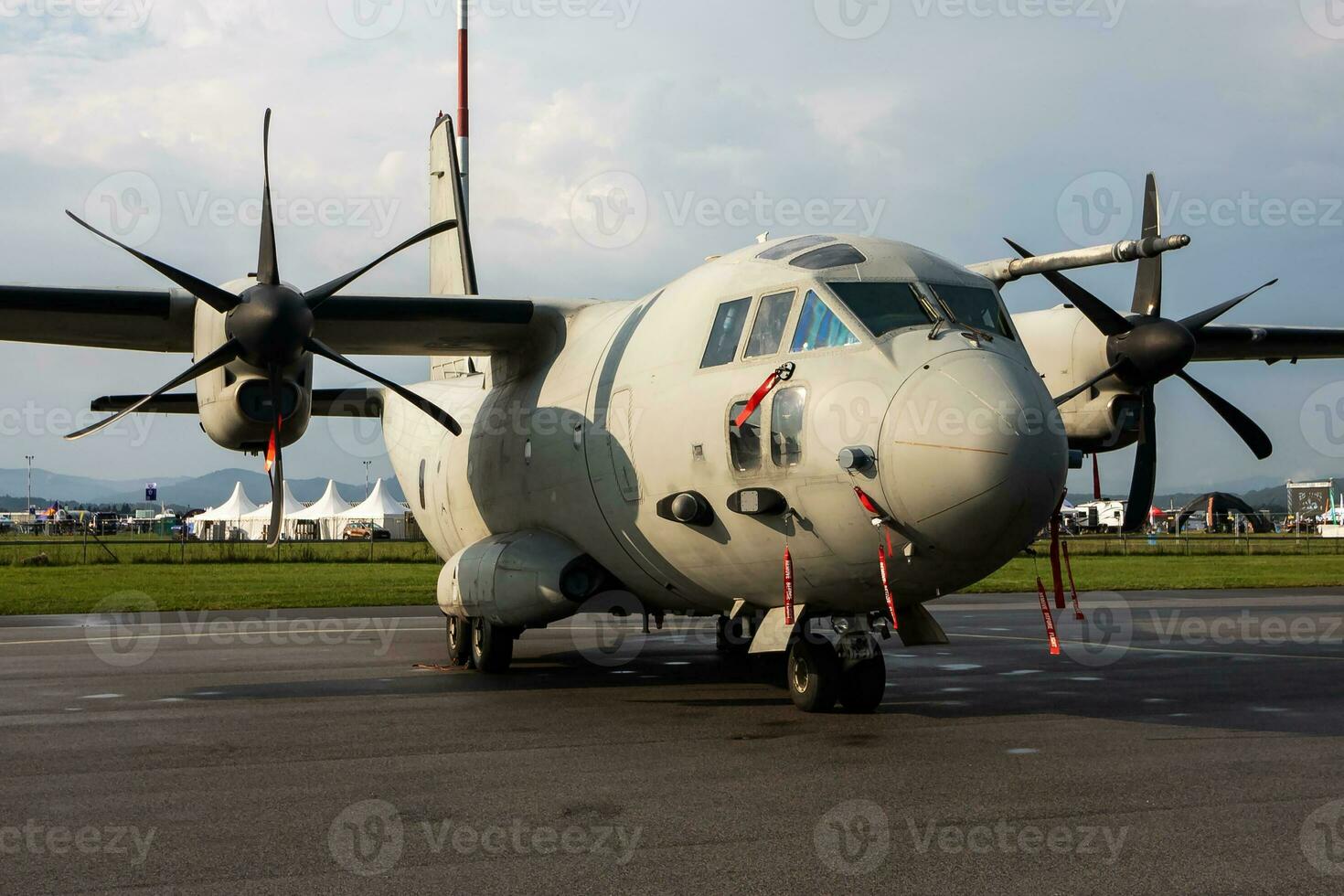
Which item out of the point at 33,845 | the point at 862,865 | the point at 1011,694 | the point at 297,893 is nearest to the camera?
the point at 297,893

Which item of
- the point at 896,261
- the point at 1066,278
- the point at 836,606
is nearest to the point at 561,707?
the point at 836,606

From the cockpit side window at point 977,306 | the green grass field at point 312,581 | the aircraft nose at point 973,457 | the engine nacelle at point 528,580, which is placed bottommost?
the green grass field at point 312,581

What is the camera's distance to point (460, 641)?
48.1 feet

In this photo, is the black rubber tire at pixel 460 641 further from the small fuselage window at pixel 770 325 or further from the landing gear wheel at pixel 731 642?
the small fuselage window at pixel 770 325

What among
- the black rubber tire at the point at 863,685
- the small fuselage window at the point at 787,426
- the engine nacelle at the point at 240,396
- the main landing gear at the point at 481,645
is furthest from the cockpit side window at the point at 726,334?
the engine nacelle at the point at 240,396

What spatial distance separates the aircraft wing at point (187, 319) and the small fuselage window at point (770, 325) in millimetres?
4399

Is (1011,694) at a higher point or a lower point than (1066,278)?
lower

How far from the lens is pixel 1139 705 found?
10930 millimetres

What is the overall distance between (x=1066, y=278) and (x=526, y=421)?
612 cm

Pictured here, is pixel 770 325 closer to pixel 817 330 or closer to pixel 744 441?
pixel 817 330

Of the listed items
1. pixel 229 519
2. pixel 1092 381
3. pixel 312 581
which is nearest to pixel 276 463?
pixel 1092 381

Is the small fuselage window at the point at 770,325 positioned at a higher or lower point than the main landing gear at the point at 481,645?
higher

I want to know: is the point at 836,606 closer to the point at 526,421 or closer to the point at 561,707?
the point at 561,707

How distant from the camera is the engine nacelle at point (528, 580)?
483 inches
